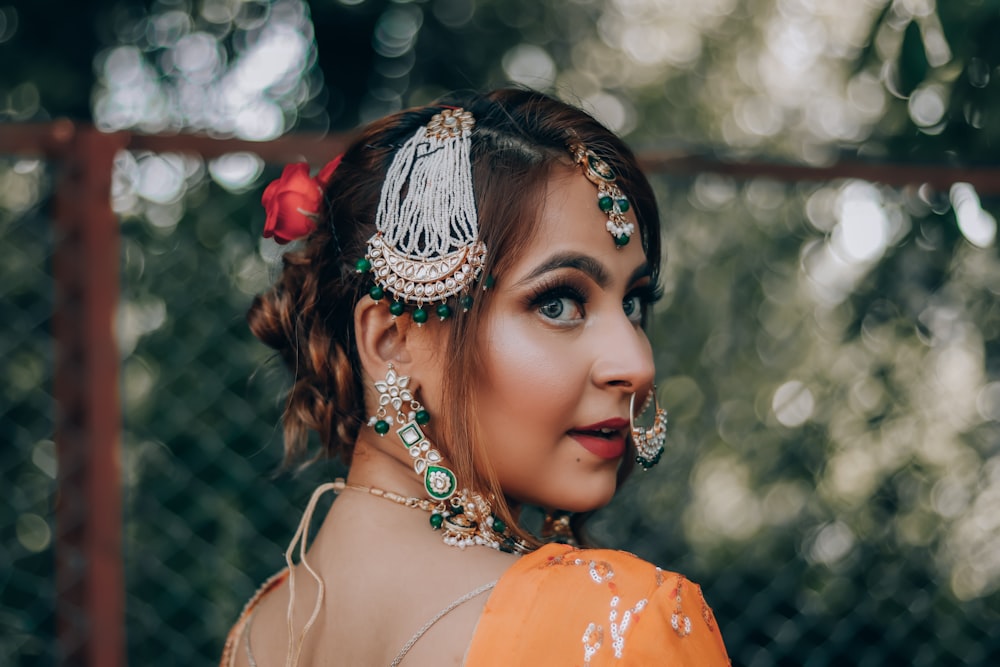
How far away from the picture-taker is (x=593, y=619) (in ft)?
3.43

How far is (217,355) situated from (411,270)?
1.78m

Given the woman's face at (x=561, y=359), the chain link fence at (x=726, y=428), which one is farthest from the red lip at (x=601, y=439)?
the chain link fence at (x=726, y=428)

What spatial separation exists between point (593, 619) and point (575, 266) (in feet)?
1.53

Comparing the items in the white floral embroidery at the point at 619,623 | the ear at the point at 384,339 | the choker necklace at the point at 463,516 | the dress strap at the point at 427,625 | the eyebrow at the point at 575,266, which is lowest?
the choker necklace at the point at 463,516

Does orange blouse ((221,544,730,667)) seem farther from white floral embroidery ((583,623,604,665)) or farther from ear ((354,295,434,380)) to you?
ear ((354,295,434,380))

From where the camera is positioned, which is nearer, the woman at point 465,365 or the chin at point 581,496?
the woman at point 465,365

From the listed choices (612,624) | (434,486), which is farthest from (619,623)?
(434,486)

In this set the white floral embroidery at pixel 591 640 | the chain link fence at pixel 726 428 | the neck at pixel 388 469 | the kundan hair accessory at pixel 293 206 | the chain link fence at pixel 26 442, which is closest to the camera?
the white floral embroidery at pixel 591 640

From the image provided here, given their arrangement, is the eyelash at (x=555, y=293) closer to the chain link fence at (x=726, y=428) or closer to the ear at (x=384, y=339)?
the ear at (x=384, y=339)

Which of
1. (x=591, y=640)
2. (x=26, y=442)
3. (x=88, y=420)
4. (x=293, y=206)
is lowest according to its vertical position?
(x=26, y=442)

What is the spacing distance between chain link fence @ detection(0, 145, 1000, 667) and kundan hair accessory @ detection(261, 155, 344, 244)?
1164 mm

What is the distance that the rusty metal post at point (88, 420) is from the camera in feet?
6.91

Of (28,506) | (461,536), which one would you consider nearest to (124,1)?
(28,506)

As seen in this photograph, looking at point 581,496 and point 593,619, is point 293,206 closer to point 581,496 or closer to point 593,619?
point 581,496
